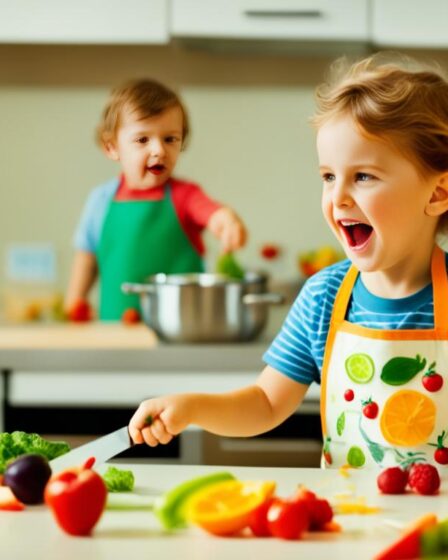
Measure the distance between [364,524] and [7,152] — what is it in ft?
6.48

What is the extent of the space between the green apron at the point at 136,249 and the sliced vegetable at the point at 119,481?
780 millimetres

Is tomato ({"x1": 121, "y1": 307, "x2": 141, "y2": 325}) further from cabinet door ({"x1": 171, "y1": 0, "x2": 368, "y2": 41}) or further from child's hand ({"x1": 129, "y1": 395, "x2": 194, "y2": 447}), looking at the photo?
child's hand ({"x1": 129, "y1": 395, "x2": 194, "y2": 447})

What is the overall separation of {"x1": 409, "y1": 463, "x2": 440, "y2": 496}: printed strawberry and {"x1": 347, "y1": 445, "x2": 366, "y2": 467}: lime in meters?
0.22

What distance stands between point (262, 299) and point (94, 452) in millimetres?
815

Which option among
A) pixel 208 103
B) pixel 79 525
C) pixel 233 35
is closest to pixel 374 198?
pixel 79 525

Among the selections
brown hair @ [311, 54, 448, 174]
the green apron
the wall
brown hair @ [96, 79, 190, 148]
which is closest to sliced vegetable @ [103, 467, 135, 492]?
brown hair @ [96, 79, 190, 148]

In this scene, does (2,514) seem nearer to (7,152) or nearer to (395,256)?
(395,256)

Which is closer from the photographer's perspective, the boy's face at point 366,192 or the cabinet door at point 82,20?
the boy's face at point 366,192

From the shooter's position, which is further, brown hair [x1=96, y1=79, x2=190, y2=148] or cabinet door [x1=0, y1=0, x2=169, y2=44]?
cabinet door [x1=0, y1=0, x2=169, y2=44]

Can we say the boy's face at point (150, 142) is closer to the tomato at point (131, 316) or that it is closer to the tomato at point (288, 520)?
the tomato at point (288, 520)

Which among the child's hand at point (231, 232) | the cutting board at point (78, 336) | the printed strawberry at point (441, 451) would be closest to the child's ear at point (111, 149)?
the child's hand at point (231, 232)

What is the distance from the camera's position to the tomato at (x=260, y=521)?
0.66 meters

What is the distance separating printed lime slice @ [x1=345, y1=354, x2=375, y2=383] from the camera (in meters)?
0.99

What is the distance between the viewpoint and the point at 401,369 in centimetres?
98
